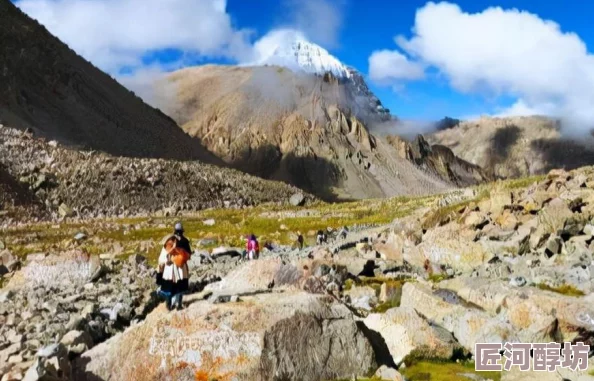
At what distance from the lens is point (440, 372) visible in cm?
1616

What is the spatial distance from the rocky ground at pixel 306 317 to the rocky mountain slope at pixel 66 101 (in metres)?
87.6

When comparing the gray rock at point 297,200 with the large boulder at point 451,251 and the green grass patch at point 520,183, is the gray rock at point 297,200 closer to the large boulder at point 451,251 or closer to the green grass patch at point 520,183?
the green grass patch at point 520,183

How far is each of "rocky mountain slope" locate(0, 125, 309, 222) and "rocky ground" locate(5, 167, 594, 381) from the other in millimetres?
59618

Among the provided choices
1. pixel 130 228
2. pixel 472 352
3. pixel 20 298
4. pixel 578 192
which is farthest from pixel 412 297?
pixel 130 228

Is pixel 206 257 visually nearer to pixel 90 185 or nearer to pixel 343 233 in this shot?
pixel 343 233

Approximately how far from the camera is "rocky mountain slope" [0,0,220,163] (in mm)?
114062

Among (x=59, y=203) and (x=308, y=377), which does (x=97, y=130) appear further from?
(x=308, y=377)

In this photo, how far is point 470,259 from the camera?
31625mm

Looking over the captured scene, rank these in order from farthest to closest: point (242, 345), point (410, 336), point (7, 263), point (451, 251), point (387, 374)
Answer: point (7, 263)
point (451, 251)
point (410, 336)
point (387, 374)
point (242, 345)

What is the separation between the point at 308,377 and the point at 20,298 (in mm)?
12944

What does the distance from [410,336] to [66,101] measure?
4718 inches

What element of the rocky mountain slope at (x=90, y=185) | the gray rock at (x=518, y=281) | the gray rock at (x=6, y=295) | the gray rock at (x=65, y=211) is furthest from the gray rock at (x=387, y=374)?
the gray rock at (x=65, y=211)

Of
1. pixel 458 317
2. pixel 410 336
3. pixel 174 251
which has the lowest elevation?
pixel 410 336
